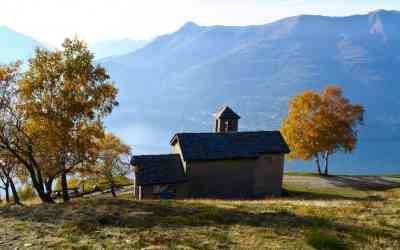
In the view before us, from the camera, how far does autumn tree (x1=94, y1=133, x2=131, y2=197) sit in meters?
37.3

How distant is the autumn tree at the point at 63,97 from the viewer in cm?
2748

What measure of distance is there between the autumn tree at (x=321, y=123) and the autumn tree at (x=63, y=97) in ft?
139

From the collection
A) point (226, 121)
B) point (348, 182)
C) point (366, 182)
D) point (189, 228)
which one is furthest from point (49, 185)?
→ point (366, 182)

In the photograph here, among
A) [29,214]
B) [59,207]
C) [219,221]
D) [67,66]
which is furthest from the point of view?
[67,66]

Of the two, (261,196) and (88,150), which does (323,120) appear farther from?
(88,150)

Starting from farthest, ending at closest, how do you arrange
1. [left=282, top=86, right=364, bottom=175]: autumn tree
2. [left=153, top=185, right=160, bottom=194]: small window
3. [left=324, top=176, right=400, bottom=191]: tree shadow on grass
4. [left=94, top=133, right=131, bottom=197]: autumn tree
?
[left=282, top=86, right=364, bottom=175]: autumn tree < [left=324, top=176, right=400, bottom=191]: tree shadow on grass < [left=153, top=185, right=160, bottom=194]: small window < [left=94, top=133, right=131, bottom=197]: autumn tree

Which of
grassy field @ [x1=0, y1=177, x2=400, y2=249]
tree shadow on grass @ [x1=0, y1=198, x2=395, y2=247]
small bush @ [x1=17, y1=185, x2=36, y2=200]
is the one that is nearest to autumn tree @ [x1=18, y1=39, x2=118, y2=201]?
grassy field @ [x1=0, y1=177, x2=400, y2=249]

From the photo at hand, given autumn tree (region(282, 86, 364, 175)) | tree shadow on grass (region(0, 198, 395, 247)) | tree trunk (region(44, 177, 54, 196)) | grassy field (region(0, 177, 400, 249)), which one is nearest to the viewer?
grassy field (region(0, 177, 400, 249))

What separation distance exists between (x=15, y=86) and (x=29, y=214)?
14520 mm

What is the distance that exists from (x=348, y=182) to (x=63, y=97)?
48.0 metres

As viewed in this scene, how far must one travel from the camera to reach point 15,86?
29078 millimetres

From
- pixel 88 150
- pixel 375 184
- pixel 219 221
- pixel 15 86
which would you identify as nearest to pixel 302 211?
pixel 219 221

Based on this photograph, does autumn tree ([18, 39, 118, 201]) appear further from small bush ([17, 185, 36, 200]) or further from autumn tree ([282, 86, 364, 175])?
autumn tree ([282, 86, 364, 175])

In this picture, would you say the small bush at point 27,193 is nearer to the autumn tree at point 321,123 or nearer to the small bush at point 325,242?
the autumn tree at point 321,123
